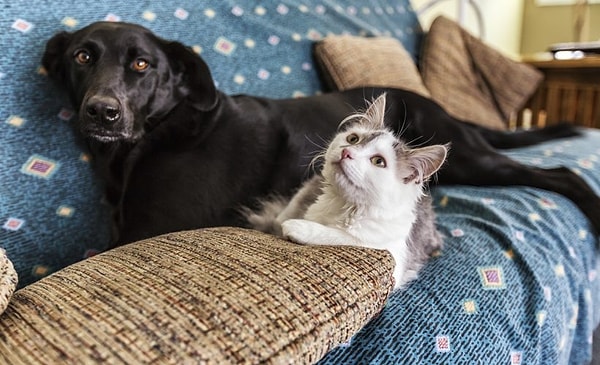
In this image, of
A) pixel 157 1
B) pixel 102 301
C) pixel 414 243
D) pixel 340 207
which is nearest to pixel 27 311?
pixel 102 301

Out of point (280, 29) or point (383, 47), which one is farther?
point (383, 47)

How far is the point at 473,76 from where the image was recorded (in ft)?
7.34

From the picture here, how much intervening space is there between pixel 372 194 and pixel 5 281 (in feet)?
1.77

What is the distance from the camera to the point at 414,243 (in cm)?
101

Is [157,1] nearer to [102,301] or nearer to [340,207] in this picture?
[340,207]

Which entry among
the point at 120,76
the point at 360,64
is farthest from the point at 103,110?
the point at 360,64

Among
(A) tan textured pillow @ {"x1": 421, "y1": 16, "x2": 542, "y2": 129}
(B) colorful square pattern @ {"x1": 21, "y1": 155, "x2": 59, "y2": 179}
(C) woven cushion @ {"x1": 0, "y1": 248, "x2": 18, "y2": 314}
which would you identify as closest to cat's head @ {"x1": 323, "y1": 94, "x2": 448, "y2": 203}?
(C) woven cushion @ {"x1": 0, "y1": 248, "x2": 18, "y2": 314}

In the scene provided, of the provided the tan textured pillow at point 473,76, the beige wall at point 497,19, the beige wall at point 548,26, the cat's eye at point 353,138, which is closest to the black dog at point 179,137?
the cat's eye at point 353,138

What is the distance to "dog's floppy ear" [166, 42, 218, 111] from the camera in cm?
121

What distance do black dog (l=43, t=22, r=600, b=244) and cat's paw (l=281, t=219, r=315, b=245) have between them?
→ 0.31 m

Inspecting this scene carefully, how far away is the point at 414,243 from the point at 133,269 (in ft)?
1.81

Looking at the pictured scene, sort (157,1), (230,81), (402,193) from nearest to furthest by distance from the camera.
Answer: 1. (402,193)
2. (157,1)
3. (230,81)

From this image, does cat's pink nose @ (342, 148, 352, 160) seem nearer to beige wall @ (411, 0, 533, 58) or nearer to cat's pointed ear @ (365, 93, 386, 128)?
cat's pointed ear @ (365, 93, 386, 128)

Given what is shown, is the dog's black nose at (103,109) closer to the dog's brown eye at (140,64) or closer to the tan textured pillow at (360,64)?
the dog's brown eye at (140,64)
